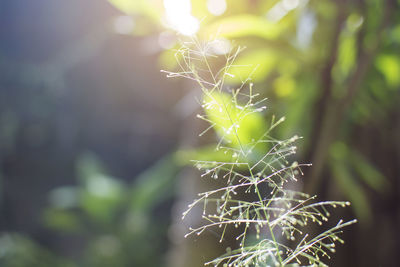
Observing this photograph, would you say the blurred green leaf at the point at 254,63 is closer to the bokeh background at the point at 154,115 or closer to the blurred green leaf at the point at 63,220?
the bokeh background at the point at 154,115

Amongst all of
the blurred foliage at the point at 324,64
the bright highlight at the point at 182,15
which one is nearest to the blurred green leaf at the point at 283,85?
the blurred foliage at the point at 324,64

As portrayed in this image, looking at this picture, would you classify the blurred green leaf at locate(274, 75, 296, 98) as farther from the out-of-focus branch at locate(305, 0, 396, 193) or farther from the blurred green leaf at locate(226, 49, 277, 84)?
the out-of-focus branch at locate(305, 0, 396, 193)

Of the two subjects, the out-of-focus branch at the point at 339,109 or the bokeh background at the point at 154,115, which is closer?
the out-of-focus branch at the point at 339,109

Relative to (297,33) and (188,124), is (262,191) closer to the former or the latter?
(297,33)

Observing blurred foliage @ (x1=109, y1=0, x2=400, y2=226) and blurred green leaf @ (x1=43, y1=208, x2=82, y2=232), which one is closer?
blurred foliage @ (x1=109, y1=0, x2=400, y2=226)

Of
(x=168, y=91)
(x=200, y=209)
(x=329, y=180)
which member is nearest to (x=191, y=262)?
(x=200, y=209)

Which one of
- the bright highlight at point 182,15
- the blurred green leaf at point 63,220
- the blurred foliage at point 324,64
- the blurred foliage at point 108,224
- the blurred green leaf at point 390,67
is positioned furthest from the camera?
the blurred green leaf at point 63,220

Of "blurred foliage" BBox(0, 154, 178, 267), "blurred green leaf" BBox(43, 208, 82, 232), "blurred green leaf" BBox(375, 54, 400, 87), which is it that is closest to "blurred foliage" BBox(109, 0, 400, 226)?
"blurred green leaf" BBox(375, 54, 400, 87)

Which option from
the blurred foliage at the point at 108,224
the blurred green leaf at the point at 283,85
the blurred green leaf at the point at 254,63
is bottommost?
the blurred green leaf at the point at 283,85
